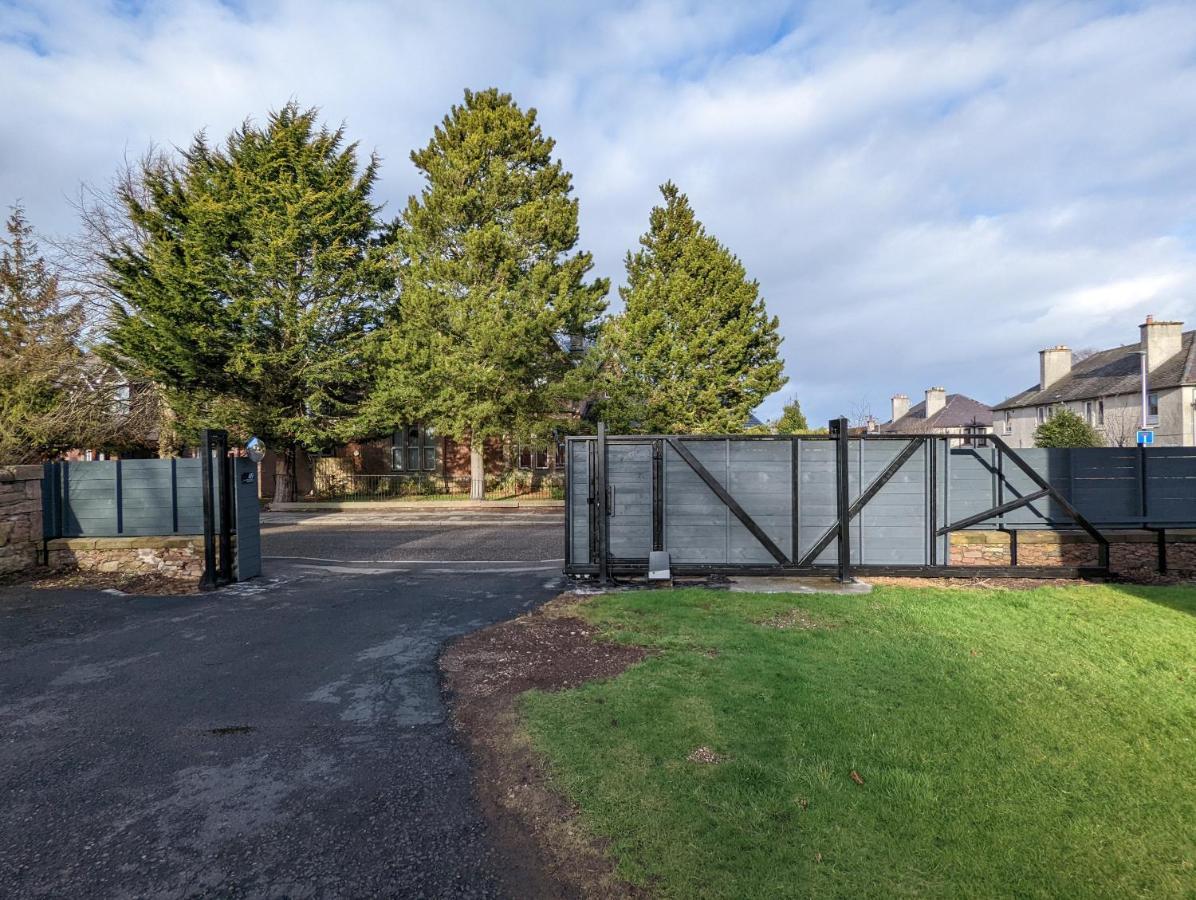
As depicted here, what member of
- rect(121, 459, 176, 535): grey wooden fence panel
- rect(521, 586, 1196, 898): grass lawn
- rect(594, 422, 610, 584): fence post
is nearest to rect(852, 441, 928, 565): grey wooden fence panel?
rect(521, 586, 1196, 898): grass lawn

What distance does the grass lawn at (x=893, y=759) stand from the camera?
270cm

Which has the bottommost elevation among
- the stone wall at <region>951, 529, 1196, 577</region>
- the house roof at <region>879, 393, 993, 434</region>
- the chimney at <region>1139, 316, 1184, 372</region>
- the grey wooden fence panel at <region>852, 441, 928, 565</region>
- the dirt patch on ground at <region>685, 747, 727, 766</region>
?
the dirt patch on ground at <region>685, 747, 727, 766</region>

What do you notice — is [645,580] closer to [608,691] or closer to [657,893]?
[608,691]

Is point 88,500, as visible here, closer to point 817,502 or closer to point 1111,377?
point 817,502

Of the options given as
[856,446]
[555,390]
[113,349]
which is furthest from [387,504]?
[856,446]

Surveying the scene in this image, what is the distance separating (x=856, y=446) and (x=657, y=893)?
782 centimetres

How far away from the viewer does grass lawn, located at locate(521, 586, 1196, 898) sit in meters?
2.70

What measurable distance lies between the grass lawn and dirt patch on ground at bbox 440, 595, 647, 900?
0.49ft

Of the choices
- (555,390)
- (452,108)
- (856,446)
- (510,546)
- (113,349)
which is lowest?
(510,546)

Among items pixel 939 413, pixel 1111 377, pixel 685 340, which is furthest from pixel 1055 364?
pixel 685 340

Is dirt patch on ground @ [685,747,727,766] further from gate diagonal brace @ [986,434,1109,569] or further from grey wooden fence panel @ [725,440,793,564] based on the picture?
gate diagonal brace @ [986,434,1109,569]

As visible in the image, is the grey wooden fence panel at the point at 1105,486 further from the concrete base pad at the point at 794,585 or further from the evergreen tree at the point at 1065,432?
the evergreen tree at the point at 1065,432

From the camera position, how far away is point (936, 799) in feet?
10.4

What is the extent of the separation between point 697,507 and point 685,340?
1909cm
